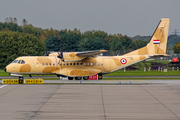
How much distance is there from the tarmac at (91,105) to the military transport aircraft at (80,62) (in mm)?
11997

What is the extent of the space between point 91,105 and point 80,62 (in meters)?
19.2

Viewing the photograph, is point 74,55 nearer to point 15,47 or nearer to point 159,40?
point 159,40

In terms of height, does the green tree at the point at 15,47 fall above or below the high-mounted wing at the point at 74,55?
above

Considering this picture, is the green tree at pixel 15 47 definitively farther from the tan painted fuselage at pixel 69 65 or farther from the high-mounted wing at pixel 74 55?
the high-mounted wing at pixel 74 55

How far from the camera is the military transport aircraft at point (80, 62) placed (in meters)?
38.0

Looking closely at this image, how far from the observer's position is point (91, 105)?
20.0m

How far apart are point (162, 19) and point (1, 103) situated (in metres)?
27.3

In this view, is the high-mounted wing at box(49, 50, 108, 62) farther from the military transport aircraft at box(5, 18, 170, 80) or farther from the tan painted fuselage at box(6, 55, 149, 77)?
the tan painted fuselage at box(6, 55, 149, 77)

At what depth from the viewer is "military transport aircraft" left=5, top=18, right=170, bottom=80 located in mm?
38000

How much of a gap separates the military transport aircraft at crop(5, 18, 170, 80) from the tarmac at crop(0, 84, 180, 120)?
11997mm

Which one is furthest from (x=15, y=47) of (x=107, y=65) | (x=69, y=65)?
(x=107, y=65)

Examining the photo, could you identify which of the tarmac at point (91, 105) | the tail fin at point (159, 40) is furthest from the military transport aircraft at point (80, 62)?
the tarmac at point (91, 105)

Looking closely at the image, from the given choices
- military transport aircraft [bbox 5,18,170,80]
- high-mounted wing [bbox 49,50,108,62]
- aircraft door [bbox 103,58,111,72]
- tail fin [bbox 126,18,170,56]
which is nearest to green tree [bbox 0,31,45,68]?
military transport aircraft [bbox 5,18,170,80]

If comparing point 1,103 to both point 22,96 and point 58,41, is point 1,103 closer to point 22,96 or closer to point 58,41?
point 22,96
